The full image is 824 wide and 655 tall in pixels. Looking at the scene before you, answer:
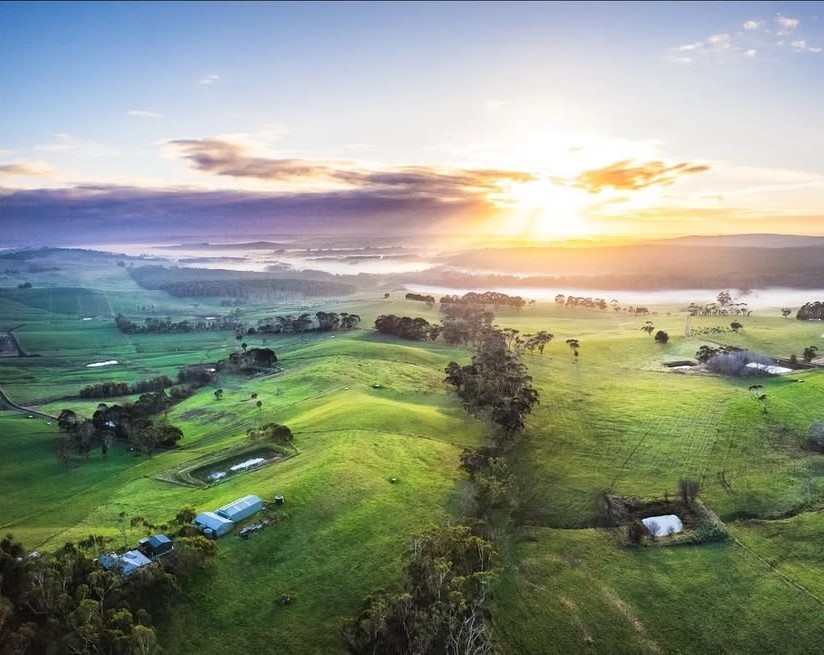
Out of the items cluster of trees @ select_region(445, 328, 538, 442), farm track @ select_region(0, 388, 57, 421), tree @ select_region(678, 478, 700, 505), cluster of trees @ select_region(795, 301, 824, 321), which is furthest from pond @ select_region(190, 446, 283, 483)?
cluster of trees @ select_region(795, 301, 824, 321)

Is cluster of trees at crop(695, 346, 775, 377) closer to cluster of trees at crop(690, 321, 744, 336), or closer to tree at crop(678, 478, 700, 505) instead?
cluster of trees at crop(690, 321, 744, 336)

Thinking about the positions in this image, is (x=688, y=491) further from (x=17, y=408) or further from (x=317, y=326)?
(x=317, y=326)

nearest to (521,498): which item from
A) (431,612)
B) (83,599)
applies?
(431,612)

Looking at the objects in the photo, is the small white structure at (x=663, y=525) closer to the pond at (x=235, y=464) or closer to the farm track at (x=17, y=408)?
the pond at (x=235, y=464)

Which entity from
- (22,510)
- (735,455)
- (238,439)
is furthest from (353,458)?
(735,455)

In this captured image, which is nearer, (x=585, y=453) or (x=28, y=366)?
(x=585, y=453)

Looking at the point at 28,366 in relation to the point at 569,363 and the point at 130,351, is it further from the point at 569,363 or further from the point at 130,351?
A: the point at 569,363

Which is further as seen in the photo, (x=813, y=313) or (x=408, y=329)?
(x=813, y=313)
